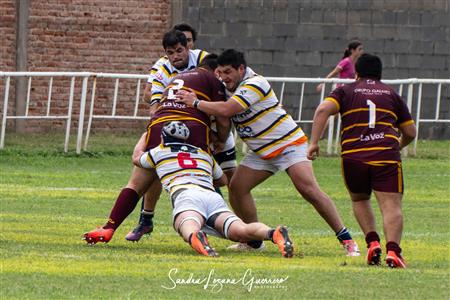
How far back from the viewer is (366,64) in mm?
11562

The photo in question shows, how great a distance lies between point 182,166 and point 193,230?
71 cm

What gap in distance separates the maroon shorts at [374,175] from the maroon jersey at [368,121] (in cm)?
4

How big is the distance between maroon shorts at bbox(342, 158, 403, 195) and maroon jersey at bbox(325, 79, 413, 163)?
0.13 feet

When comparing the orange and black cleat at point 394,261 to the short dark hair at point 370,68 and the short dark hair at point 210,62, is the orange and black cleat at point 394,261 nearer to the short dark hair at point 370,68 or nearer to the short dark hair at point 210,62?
the short dark hair at point 370,68

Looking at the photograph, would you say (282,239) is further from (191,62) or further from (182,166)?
(191,62)

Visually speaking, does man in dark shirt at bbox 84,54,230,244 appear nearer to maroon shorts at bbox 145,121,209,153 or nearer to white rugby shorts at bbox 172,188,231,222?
maroon shorts at bbox 145,121,209,153

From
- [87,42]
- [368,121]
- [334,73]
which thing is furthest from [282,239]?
[87,42]

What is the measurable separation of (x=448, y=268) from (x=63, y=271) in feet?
9.42

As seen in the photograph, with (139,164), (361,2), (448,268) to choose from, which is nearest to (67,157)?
(361,2)

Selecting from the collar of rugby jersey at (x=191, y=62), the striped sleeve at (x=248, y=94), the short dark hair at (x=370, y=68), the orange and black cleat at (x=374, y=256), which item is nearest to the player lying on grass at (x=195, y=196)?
the striped sleeve at (x=248, y=94)

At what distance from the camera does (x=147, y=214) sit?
42.8 ft

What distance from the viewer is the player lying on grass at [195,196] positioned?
37.5 ft

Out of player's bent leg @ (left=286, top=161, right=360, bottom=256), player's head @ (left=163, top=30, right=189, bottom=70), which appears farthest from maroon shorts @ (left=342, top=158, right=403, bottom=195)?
player's head @ (left=163, top=30, right=189, bottom=70)

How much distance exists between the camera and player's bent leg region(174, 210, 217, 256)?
11.4 metres
